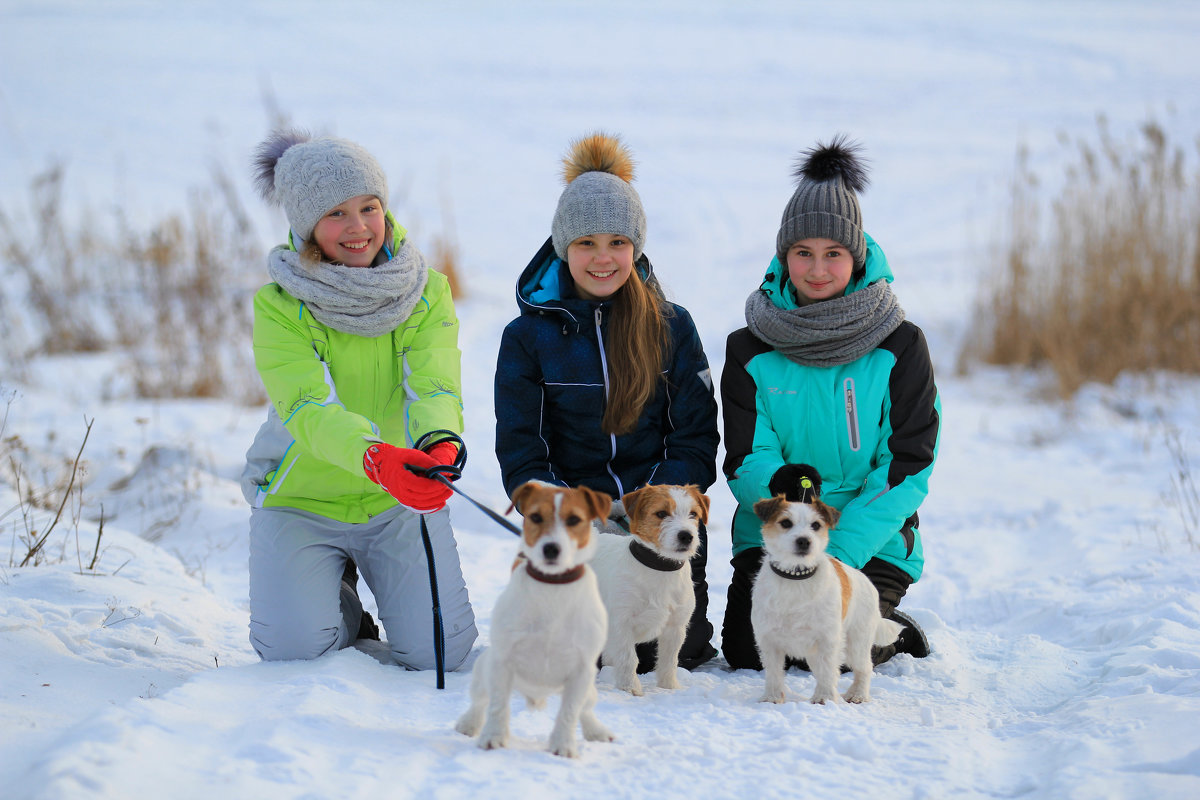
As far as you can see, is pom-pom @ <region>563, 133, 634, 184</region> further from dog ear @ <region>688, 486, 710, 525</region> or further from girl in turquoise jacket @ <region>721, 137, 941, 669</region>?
dog ear @ <region>688, 486, 710, 525</region>

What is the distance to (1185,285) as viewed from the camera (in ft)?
29.4

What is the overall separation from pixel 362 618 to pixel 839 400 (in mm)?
2070

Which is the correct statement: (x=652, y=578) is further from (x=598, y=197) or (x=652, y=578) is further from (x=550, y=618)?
(x=598, y=197)

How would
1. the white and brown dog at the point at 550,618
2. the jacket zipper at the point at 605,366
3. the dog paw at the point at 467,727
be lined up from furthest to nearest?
the jacket zipper at the point at 605,366
the dog paw at the point at 467,727
the white and brown dog at the point at 550,618

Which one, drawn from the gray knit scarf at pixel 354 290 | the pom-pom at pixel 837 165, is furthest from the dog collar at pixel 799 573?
the gray knit scarf at pixel 354 290

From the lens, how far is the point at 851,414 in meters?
3.60

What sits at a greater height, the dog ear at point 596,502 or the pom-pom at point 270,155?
the pom-pom at point 270,155

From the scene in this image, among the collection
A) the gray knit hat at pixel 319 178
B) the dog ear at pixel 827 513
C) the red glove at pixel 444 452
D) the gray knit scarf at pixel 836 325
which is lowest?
the dog ear at pixel 827 513

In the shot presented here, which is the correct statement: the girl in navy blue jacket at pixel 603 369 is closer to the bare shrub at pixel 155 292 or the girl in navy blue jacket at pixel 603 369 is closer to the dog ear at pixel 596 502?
the dog ear at pixel 596 502

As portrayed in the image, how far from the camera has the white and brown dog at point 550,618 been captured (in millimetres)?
2273

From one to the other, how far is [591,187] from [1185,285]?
7.74 m

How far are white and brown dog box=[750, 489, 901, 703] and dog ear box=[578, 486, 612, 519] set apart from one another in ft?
2.42

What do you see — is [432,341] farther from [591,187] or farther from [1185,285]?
[1185,285]

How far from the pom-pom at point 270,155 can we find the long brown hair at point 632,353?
1382mm
